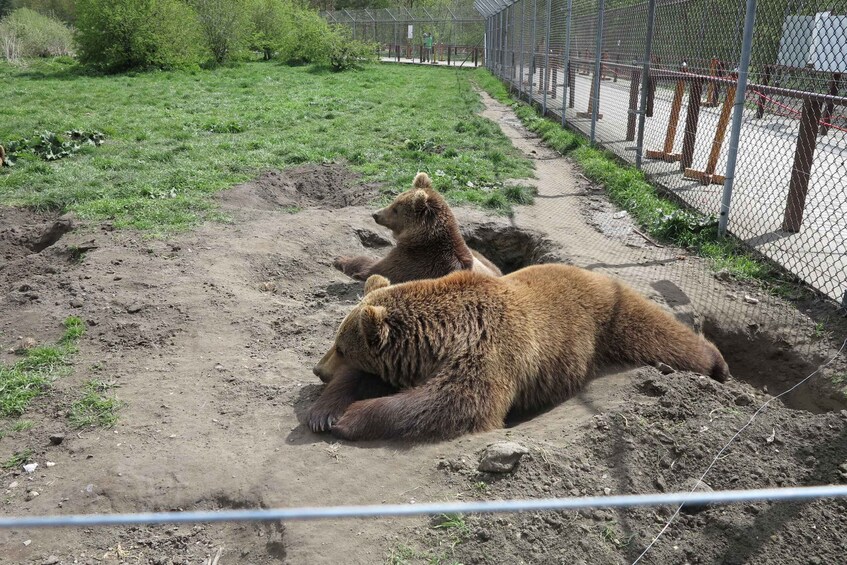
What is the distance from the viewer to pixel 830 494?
137 centimetres

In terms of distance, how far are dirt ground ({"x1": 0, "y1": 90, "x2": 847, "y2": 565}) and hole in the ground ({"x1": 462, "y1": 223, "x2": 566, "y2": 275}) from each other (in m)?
0.72

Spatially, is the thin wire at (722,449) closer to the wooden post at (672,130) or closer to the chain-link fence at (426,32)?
the wooden post at (672,130)

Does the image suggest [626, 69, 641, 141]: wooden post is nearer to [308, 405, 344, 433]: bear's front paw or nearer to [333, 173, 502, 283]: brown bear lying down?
[333, 173, 502, 283]: brown bear lying down

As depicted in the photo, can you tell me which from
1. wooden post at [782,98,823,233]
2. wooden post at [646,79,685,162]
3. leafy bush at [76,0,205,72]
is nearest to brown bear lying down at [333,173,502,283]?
wooden post at [782,98,823,233]

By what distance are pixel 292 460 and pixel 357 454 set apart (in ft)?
1.07

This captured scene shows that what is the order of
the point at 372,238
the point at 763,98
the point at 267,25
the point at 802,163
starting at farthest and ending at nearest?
the point at 267,25 → the point at 372,238 → the point at 763,98 → the point at 802,163

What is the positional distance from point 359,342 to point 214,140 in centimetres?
926

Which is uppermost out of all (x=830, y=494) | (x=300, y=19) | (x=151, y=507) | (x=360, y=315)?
(x=300, y=19)

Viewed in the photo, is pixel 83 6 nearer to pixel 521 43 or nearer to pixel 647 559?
pixel 521 43

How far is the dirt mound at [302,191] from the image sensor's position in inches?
323

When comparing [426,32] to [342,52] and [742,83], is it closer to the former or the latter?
[342,52]

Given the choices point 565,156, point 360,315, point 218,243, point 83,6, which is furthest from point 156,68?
point 360,315

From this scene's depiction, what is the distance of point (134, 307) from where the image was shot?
16.6ft

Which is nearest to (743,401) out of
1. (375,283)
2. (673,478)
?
(673,478)
